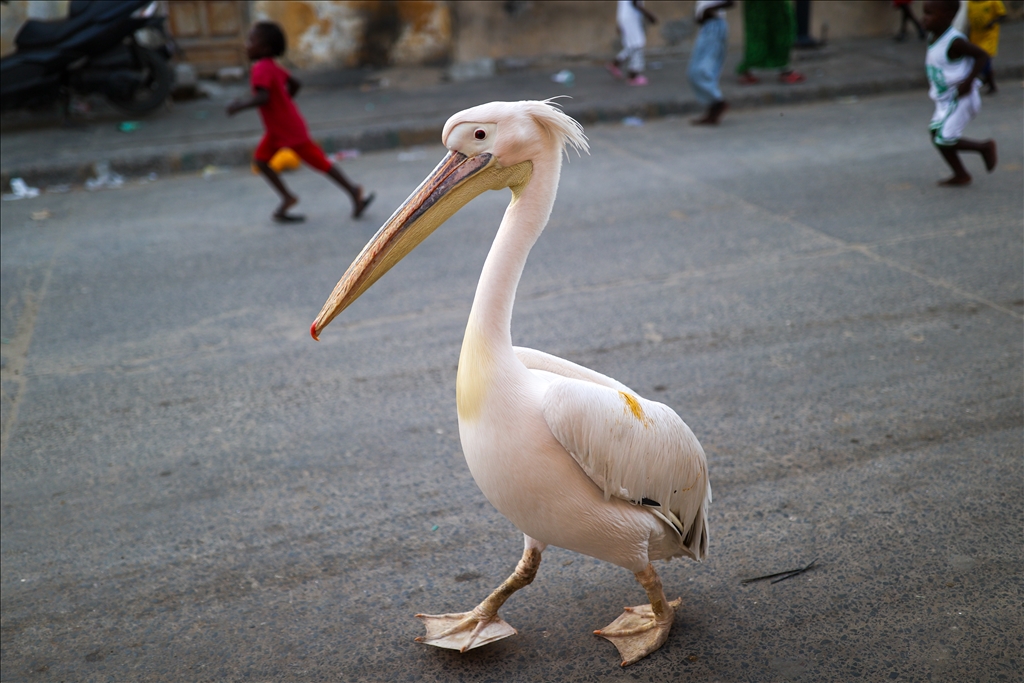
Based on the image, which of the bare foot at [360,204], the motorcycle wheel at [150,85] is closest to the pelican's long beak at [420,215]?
the bare foot at [360,204]

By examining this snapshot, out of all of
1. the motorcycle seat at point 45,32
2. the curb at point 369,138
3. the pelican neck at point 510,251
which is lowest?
the curb at point 369,138

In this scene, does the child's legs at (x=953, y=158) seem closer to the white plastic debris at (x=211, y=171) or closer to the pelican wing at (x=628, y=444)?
the pelican wing at (x=628, y=444)

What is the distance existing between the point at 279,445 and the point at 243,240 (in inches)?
115

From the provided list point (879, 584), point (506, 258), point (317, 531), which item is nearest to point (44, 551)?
point (317, 531)

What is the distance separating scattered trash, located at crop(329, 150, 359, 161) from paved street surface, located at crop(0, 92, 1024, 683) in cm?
184

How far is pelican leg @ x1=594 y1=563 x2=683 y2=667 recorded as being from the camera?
7.81 ft

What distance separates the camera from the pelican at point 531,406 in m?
2.14

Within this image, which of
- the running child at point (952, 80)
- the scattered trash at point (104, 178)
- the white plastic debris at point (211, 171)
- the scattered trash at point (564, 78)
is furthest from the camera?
the scattered trash at point (564, 78)

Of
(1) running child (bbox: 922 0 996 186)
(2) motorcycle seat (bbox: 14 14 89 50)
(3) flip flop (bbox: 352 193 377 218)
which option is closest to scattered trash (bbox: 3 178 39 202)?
(2) motorcycle seat (bbox: 14 14 89 50)

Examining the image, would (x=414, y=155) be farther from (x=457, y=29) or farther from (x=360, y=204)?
(x=457, y=29)

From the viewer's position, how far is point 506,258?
88.3 inches

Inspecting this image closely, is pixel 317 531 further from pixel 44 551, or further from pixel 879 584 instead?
pixel 879 584

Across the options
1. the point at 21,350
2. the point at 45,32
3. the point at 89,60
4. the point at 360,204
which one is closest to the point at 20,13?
the point at 45,32

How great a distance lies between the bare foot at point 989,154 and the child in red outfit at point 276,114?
14.9 feet
